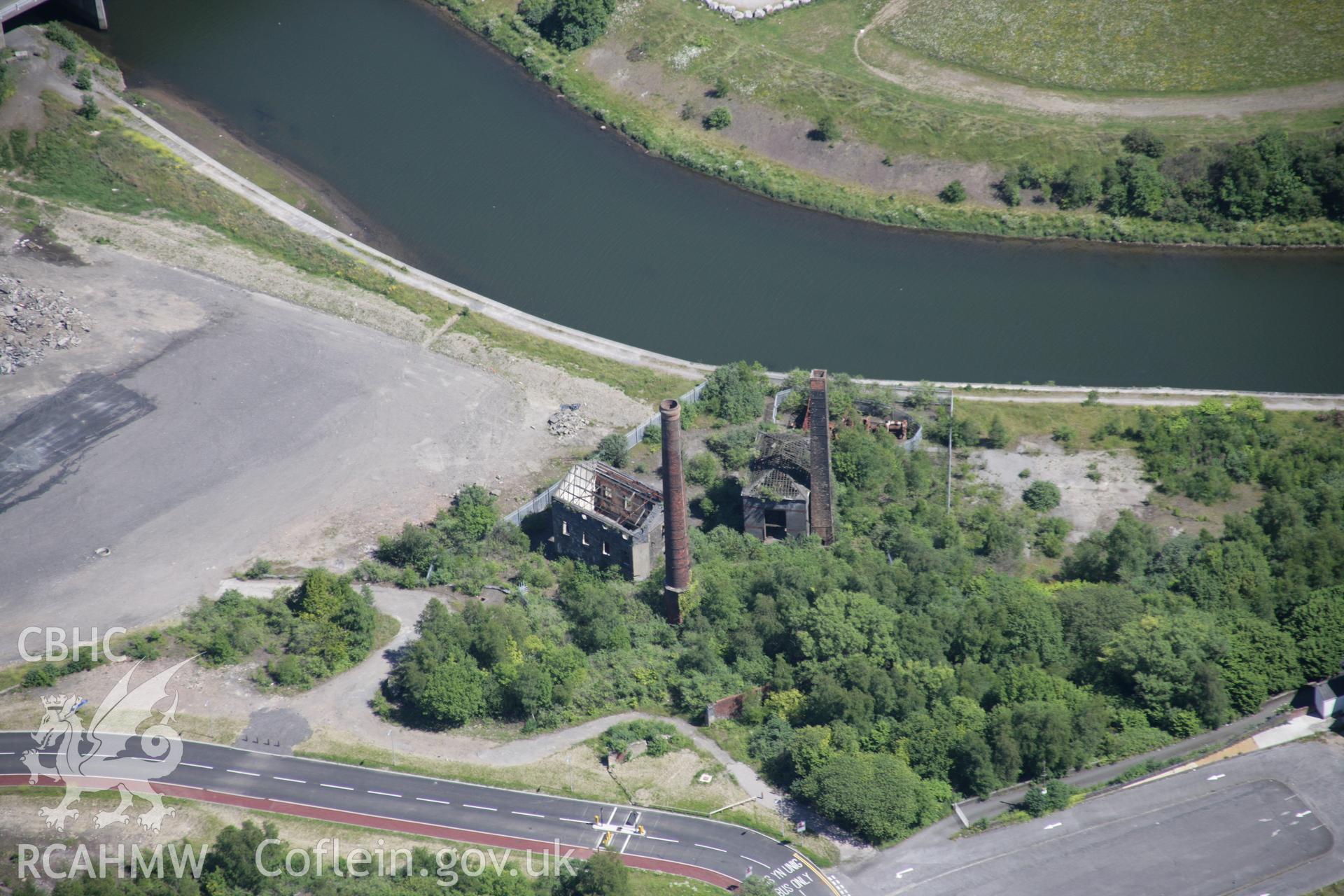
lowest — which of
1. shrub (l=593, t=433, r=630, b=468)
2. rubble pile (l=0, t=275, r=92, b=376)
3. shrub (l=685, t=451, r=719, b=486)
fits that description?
shrub (l=685, t=451, r=719, b=486)

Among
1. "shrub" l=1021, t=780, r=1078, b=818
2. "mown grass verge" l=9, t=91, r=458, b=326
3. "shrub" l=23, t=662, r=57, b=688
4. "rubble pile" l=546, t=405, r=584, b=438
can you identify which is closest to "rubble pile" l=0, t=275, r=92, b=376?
"mown grass verge" l=9, t=91, r=458, b=326

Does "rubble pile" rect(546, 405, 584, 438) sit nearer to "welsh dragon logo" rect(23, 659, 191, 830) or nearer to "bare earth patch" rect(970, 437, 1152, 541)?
"bare earth patch" rect(970, 437, 1152, 541)

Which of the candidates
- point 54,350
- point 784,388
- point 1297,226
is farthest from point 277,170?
point 1297,226

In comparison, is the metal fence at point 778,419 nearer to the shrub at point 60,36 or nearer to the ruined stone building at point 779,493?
the ruined stone building at point 779,493

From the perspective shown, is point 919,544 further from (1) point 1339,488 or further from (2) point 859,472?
(1) point 1339,488

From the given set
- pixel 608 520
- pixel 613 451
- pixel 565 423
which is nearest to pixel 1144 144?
pixel 565 423

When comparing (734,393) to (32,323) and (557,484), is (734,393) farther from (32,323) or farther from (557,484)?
(32,323)
